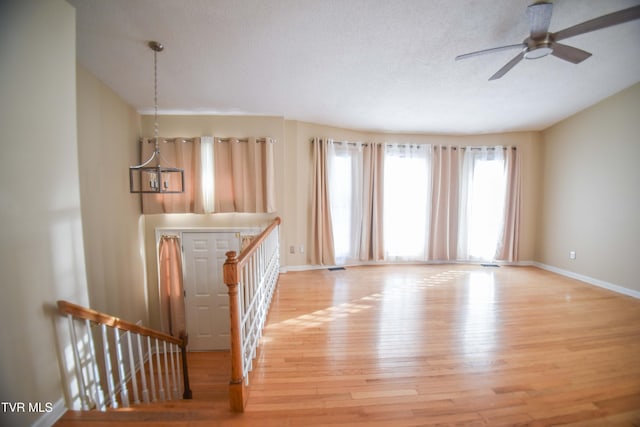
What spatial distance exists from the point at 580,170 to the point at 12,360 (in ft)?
20.8

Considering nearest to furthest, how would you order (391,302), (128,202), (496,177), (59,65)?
(59,65)
(391,302)
(128,202)
(496,177)

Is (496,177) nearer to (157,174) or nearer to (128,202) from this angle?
(157,174)

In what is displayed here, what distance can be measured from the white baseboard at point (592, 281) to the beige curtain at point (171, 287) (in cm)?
630

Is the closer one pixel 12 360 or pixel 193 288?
pixel 12 360

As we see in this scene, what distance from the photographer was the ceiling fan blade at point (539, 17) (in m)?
1.59

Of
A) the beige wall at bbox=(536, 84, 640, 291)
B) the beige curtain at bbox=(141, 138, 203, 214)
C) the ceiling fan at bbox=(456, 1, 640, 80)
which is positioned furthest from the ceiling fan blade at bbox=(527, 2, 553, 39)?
the beige curtain at bbox=(141, 138, 203, 214)

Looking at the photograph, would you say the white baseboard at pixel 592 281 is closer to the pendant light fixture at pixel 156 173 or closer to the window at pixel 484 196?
the window at pixel 484 196

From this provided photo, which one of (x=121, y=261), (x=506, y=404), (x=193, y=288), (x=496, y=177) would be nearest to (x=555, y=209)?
(x=496, y=177)

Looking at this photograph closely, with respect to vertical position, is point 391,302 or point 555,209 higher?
point 555,209

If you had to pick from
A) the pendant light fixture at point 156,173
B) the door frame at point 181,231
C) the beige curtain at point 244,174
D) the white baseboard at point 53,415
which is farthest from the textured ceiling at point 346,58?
the white baseboard at point 53,415

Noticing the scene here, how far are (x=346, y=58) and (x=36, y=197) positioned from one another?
8.19 feet

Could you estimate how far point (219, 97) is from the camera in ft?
9.78

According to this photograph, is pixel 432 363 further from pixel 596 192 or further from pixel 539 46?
pixel 596 192

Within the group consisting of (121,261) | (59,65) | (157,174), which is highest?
(59,65)
